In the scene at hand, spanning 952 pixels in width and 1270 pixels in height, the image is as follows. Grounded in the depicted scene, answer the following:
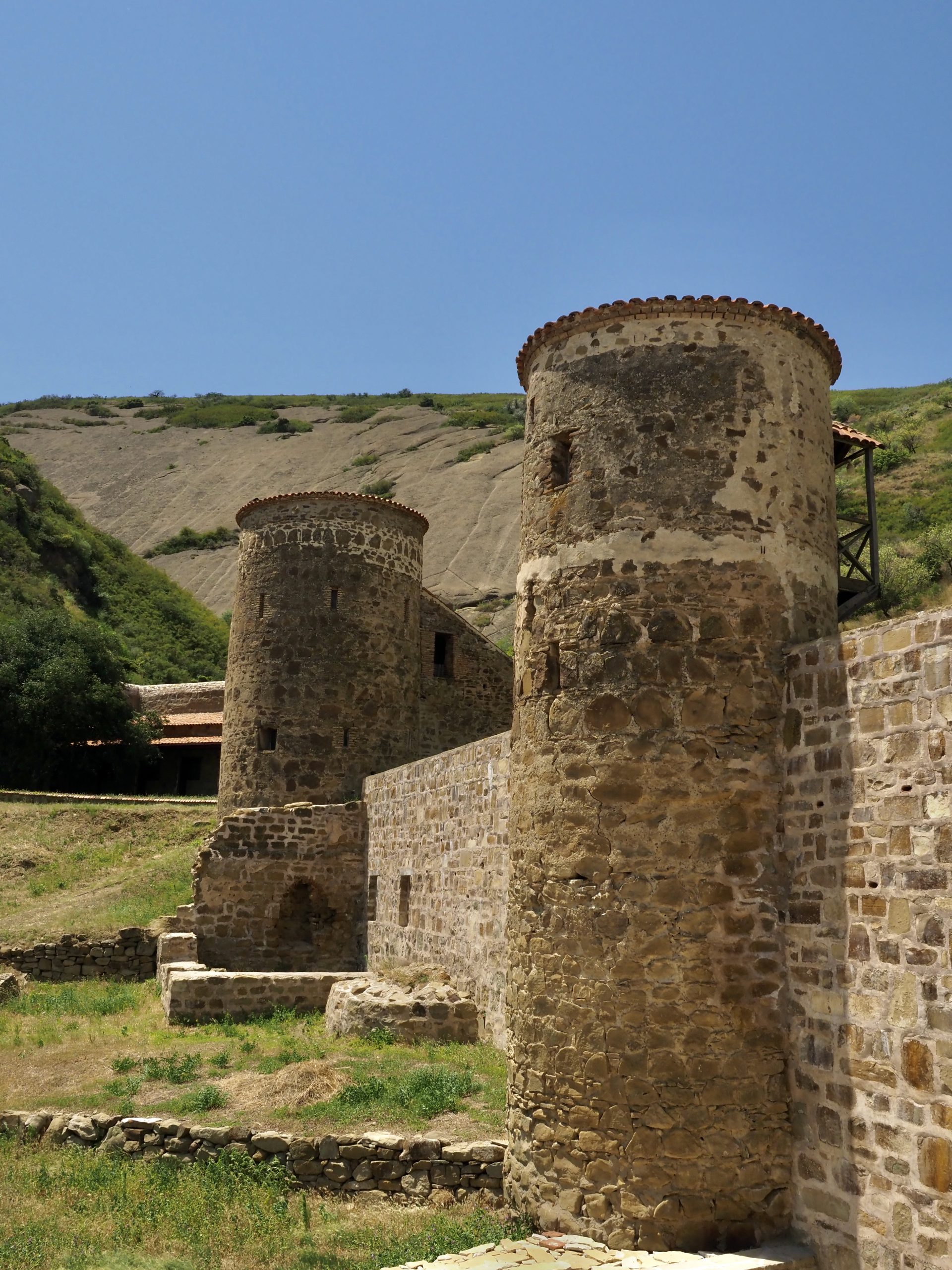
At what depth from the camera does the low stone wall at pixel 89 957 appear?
1741 cm

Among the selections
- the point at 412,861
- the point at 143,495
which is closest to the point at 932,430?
the point at 412,861

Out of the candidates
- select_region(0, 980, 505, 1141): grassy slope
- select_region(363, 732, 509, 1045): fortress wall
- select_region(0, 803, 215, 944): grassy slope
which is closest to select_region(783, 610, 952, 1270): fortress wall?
select_region(0, 980, 505, 1141): grassy slope

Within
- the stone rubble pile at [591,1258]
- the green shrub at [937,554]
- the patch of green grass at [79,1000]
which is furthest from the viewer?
the green shrub at [937,554]

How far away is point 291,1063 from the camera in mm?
11312

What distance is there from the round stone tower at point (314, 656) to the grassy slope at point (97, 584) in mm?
22804

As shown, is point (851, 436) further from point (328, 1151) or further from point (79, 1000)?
point (79, 1000)

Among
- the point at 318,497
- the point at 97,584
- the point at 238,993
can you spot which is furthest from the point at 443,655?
the point at 97,584

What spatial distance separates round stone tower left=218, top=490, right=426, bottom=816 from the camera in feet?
65.6

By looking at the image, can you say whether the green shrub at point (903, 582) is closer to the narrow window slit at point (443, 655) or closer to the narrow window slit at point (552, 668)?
the narrow window slit at point (443, 655)

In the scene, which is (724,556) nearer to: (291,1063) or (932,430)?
(291,1063)

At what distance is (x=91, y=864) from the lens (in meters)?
21.9

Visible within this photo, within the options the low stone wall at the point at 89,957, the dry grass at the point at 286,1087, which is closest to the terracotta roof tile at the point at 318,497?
the low stone wall at the point at 89,957

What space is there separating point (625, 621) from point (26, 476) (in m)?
49.0

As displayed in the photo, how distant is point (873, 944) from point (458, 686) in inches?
674
